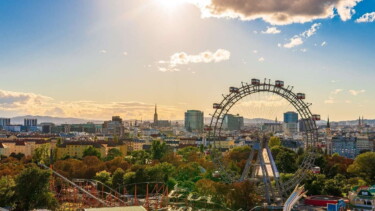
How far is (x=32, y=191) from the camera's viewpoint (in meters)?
44.3

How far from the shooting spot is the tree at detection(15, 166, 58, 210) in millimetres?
43944

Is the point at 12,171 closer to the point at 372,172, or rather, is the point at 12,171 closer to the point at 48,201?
the point at 48,201

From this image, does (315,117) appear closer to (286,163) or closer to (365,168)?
(365,168)

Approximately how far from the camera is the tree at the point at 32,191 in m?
43.9

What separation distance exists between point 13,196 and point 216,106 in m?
25.5

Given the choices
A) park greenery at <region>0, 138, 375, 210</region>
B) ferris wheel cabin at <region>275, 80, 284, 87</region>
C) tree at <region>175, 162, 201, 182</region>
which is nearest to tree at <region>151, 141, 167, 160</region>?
park greenery at <region>0, 138, 375, 210</region>

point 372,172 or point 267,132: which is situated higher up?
point 267,132

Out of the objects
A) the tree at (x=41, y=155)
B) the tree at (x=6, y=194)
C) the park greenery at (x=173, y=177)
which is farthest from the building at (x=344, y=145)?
the tree at (x=6, y=194)

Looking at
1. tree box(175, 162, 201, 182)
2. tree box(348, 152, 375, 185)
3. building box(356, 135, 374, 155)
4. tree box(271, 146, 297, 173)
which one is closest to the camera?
tree box(175, 162, 201, 182)

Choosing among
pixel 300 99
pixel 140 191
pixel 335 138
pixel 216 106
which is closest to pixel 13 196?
pixel 140 191

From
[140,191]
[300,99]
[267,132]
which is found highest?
[300,99]

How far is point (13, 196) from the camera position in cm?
4459

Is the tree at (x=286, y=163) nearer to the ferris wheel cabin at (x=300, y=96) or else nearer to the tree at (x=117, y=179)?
the ferris wheel cabin at (x=300, y=96)

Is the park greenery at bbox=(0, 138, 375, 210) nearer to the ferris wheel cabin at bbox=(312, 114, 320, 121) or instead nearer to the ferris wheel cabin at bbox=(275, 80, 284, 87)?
the ferris wheel cabin at bbox=(312, 114, 320, 121)
